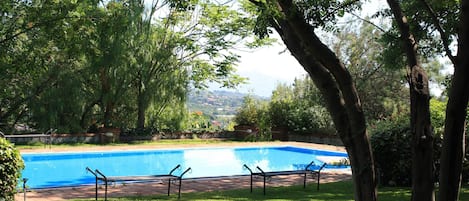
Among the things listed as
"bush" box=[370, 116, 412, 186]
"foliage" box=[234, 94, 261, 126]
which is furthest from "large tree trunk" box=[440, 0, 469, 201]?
"foliage" box=[234, 94, 261, 126]

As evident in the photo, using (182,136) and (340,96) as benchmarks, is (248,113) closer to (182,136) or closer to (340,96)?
(182,136)

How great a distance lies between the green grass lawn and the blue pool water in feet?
16.8

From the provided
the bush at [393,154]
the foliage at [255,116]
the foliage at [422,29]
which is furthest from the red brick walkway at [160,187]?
the foliage at [255,116]

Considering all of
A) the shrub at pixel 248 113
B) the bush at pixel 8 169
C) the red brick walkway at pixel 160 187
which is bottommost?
the red brick walkway at pixel 160 187

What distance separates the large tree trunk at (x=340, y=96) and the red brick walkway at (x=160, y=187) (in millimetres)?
5248

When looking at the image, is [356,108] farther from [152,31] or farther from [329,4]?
[152,31]

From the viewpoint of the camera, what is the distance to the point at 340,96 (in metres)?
3.13

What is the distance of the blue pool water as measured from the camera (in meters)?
13.1

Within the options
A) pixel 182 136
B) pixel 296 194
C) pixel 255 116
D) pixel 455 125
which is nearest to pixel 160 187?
pixel 296 194

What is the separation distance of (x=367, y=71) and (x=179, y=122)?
29.6 ft

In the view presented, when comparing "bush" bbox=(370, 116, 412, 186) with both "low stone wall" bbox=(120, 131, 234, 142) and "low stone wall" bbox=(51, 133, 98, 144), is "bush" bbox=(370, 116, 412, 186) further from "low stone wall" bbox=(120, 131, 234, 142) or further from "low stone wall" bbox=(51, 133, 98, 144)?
"low stone wall" bbox=(120, 131, 234, 142)

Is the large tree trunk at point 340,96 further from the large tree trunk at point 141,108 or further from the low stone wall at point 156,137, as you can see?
the large tree trunk at point 141,108

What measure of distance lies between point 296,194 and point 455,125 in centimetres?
504

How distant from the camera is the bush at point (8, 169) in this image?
5213mm
